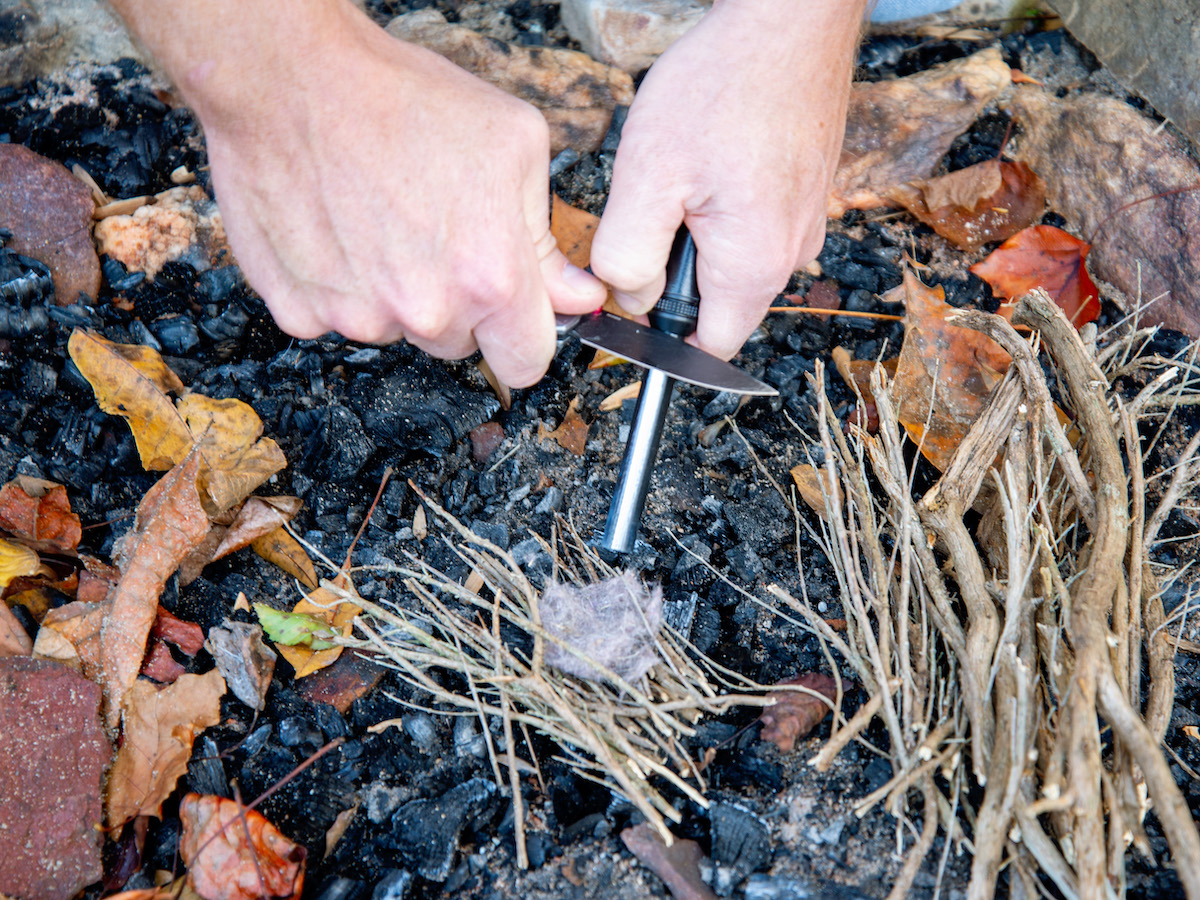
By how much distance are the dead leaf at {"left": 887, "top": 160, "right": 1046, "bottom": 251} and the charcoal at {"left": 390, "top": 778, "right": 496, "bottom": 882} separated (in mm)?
1917

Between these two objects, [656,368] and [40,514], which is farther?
[40,514]

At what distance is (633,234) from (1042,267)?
4.39 ft

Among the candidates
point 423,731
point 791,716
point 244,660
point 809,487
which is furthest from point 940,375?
point 244,660

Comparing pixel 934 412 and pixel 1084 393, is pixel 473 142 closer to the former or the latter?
pixel 934 412

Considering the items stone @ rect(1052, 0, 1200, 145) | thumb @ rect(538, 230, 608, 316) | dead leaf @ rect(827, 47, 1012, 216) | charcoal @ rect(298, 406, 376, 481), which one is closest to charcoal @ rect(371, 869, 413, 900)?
charcoal @ rect(298, 406, 376, 481)

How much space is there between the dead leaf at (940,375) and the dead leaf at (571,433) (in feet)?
2.43

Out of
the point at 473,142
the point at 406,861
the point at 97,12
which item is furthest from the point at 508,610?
the point at 97,12

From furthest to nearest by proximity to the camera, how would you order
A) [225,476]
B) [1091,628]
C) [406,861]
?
[225,476] < [406,861] < [1091,628]

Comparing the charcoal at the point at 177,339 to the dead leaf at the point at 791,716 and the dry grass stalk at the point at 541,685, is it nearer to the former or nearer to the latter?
the dry grass stalk at the point at 541,685

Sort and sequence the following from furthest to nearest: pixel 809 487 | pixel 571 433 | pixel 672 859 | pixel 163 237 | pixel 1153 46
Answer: pixel 1153 46
pixel 163 237
pixel 571 433
pixel 809 487
pixel 672 859

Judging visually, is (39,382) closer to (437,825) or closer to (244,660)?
(244,660)

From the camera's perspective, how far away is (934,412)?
183 cm

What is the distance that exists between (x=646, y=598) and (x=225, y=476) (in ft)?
3.12

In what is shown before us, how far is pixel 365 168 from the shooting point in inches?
56.0
